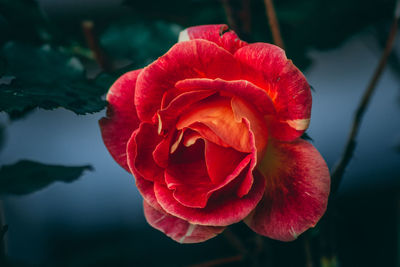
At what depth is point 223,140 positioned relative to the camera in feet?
0.90

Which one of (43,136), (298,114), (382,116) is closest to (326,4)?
(298,114)

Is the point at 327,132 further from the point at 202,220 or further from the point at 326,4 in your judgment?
the point at 202,220

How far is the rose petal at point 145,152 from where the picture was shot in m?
0.30

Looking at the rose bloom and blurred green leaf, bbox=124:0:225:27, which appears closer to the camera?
the rose bloom

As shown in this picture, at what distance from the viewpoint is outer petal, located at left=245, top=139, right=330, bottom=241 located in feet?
0.95

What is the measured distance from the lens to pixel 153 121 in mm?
307

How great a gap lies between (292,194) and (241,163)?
0.22 ft

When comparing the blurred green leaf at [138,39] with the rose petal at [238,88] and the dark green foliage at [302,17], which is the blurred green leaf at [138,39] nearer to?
the dark green foliage at [302,17]

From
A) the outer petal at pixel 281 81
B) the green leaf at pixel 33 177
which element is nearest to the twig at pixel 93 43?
the green leaf at pixel 33 177

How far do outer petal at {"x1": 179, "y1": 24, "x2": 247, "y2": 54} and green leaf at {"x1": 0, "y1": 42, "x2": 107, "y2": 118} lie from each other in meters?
0.11

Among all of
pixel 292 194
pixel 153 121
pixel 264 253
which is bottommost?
pixel 264 253

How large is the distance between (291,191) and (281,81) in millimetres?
104

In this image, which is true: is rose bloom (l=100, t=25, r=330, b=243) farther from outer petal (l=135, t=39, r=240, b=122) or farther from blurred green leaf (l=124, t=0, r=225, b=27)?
blurred green leaf (l=124, t=0, r=225, b=27)

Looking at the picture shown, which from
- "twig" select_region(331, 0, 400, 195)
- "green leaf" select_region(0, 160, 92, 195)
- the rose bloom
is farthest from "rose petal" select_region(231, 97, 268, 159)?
"green leaf" select_region(0, 160, 92, 195)
